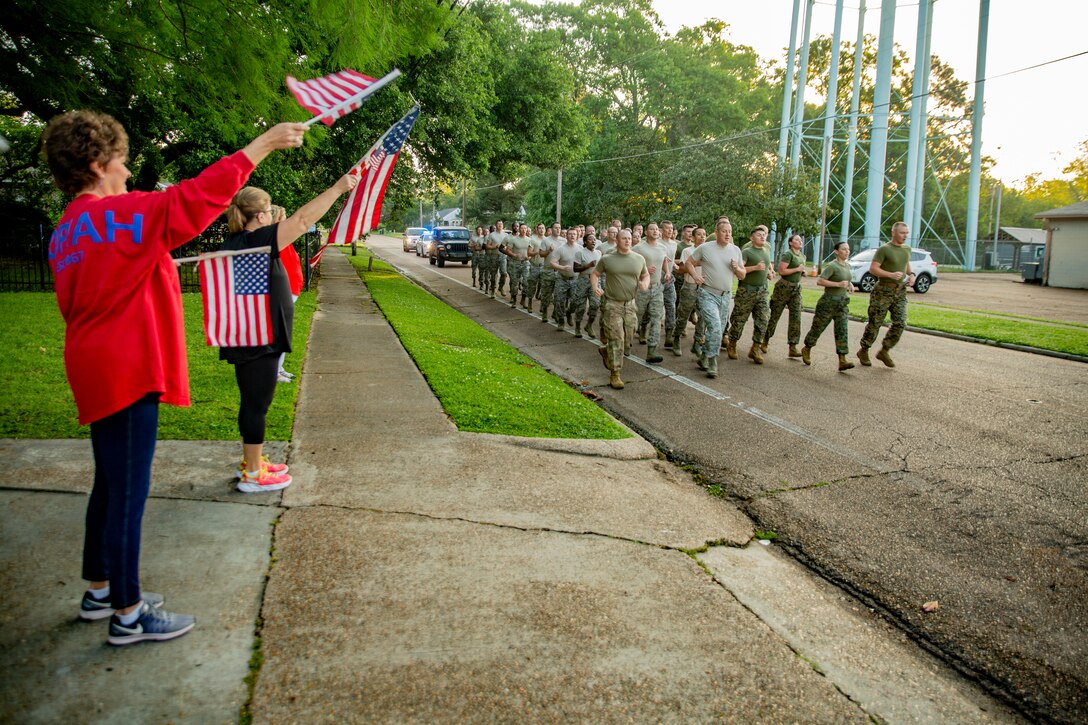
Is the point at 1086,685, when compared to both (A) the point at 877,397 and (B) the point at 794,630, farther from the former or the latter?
(A) the point at 877,397

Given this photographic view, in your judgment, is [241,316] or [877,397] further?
[877,397]

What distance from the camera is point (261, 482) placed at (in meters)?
4.73

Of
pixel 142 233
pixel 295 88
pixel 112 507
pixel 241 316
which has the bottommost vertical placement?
pixel 112 507

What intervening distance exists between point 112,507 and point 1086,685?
399 cm

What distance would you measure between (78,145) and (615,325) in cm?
742

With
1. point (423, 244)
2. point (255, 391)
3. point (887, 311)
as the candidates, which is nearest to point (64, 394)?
point (255, 391)

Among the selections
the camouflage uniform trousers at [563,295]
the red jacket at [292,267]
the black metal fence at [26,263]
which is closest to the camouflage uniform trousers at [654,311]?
the camouflage uniform trousers at [563,295]

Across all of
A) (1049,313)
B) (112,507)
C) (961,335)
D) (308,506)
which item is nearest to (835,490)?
(308,506)

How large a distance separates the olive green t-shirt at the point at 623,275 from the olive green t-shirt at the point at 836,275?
3101 mm

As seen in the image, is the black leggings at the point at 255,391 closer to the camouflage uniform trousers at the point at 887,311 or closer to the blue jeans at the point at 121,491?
the blue jeans at the point at 121,491

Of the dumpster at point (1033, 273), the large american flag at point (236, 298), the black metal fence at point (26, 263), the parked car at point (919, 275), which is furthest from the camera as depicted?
the dumpster at point (1033, 273)

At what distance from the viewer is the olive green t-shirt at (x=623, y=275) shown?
9.84 m

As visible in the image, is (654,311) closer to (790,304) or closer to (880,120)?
(790,304)

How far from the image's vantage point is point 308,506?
453cm
